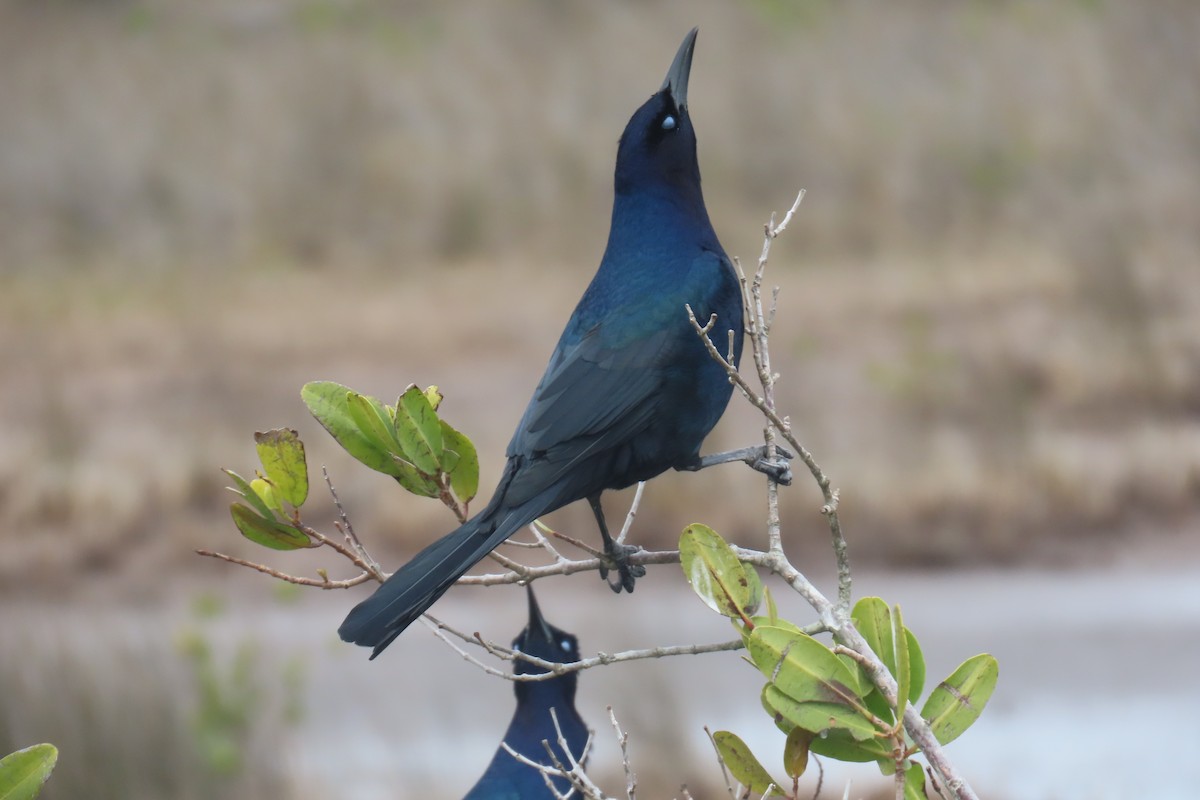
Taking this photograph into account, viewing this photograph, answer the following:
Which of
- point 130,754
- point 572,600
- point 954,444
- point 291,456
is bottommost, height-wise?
point 130,754

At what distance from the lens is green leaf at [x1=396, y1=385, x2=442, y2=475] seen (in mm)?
1413

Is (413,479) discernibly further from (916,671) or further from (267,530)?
(916,671)

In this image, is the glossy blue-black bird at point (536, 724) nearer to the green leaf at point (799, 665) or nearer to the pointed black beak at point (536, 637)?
the pointed black beak at point (536, 637)

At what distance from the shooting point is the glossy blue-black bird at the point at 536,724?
2207 mm

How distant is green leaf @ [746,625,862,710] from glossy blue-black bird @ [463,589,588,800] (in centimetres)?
100

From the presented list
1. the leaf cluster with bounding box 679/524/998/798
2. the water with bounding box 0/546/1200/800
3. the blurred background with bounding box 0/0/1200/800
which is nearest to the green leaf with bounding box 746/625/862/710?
the leaf cluster with bounding box 679/524/998/798

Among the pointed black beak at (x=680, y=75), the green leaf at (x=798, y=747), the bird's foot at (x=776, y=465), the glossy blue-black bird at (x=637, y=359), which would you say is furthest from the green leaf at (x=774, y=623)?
the pointed black beak at (x=680, y=75)

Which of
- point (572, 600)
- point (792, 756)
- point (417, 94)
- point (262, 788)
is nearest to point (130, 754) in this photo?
point (262, 788)

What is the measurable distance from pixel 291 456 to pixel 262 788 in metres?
2.66

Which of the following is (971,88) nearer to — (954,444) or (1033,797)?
(954,444)

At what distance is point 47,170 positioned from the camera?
1301cm

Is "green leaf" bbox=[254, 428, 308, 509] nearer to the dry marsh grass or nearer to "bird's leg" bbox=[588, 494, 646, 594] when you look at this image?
"bird's leg" bbox=[588, 494, 646, 594]

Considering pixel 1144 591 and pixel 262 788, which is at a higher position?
pixel 1144 591

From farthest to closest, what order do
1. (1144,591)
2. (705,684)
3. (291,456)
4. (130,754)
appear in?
(1144,591), (705,684), (130,754), (291,456)
